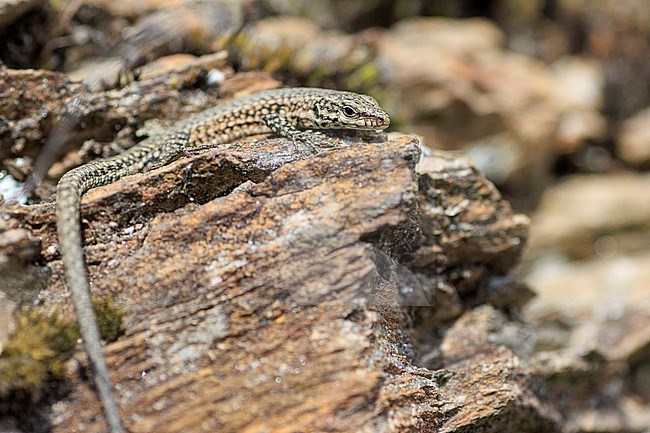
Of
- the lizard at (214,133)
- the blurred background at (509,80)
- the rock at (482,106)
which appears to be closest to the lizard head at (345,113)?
the lizard at (214,133)

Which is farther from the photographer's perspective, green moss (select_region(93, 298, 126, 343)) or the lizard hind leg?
the lizard hind leg

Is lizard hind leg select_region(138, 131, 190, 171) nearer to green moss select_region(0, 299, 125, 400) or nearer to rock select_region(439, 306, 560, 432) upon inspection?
green moss select_region(0, 299, 125, 400)

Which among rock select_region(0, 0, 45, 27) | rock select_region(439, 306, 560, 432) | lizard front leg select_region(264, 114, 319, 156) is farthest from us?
rock select_region(0, 0, 45, 27)

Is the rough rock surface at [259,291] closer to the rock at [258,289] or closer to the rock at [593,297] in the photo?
the rock at [258,289]

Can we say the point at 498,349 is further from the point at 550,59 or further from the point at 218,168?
the point at 550,59

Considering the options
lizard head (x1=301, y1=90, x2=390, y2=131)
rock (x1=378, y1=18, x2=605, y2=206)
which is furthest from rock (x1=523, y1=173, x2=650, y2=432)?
lizard head (x1=301, y1=90, x2=390, y2=131)

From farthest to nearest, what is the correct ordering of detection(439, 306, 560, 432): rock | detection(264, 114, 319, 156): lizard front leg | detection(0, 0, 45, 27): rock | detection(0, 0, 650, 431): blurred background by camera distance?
detection(0, 0, 650, 431): blurred background → detection(0, 0, 45, 27): rock → detection(264, 114, 319, 156): lizard front leg → detection(439, 306, 560, 432): rock

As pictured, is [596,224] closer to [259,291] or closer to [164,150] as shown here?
[164,150]
